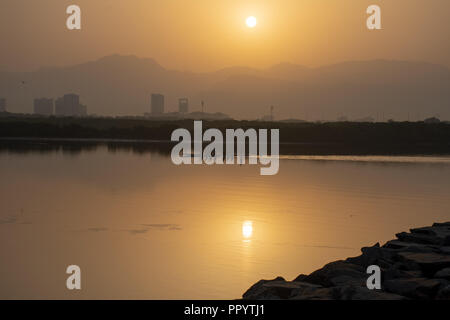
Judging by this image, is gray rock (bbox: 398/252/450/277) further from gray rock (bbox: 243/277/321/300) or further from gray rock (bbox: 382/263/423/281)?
gray rock (bbox: 243/277/321/300)

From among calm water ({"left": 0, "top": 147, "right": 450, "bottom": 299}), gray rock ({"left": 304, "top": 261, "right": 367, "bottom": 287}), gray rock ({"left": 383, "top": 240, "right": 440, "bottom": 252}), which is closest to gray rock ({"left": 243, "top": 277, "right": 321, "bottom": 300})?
gray rock ({"left": 304, "top": 261, "right": 367, "bottom": 287})

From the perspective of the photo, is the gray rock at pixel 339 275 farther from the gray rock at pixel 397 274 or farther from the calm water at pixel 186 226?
the calm water at pixel 186 226

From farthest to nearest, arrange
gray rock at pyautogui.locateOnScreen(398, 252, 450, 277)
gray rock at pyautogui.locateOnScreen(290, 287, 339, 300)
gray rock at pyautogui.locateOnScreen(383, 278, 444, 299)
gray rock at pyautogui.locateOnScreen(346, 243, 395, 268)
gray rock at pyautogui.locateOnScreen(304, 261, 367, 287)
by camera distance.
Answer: gray rock at pyautogui.locateOnScreen(346, 243, 395, 268), gray rock at pyautogui.locateOnScreen(398, 252, 450, 277), gray rock at pyautogui.locateOnScreen(304, 261, 367, 287), gray rock at pyautogui.locateOnScreen(383, 278, 444, 299), gray rock at pyautogui.locateOnScreen(290, 287, 339, 300)

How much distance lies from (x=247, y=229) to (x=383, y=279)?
24.4ft

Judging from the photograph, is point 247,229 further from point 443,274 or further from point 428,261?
point 443,274

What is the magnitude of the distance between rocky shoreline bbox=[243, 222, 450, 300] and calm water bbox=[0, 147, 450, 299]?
A: 129 centimetres

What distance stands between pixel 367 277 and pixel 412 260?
125 centimetres

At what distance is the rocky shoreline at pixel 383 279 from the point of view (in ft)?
34.0

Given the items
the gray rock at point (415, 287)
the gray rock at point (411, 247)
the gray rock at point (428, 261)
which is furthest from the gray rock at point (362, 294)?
the gray rock at point (411, 247)

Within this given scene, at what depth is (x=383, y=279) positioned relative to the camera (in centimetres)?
1170

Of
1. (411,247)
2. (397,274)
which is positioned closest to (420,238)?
(411,247)

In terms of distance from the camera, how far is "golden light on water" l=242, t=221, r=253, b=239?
1788cm
